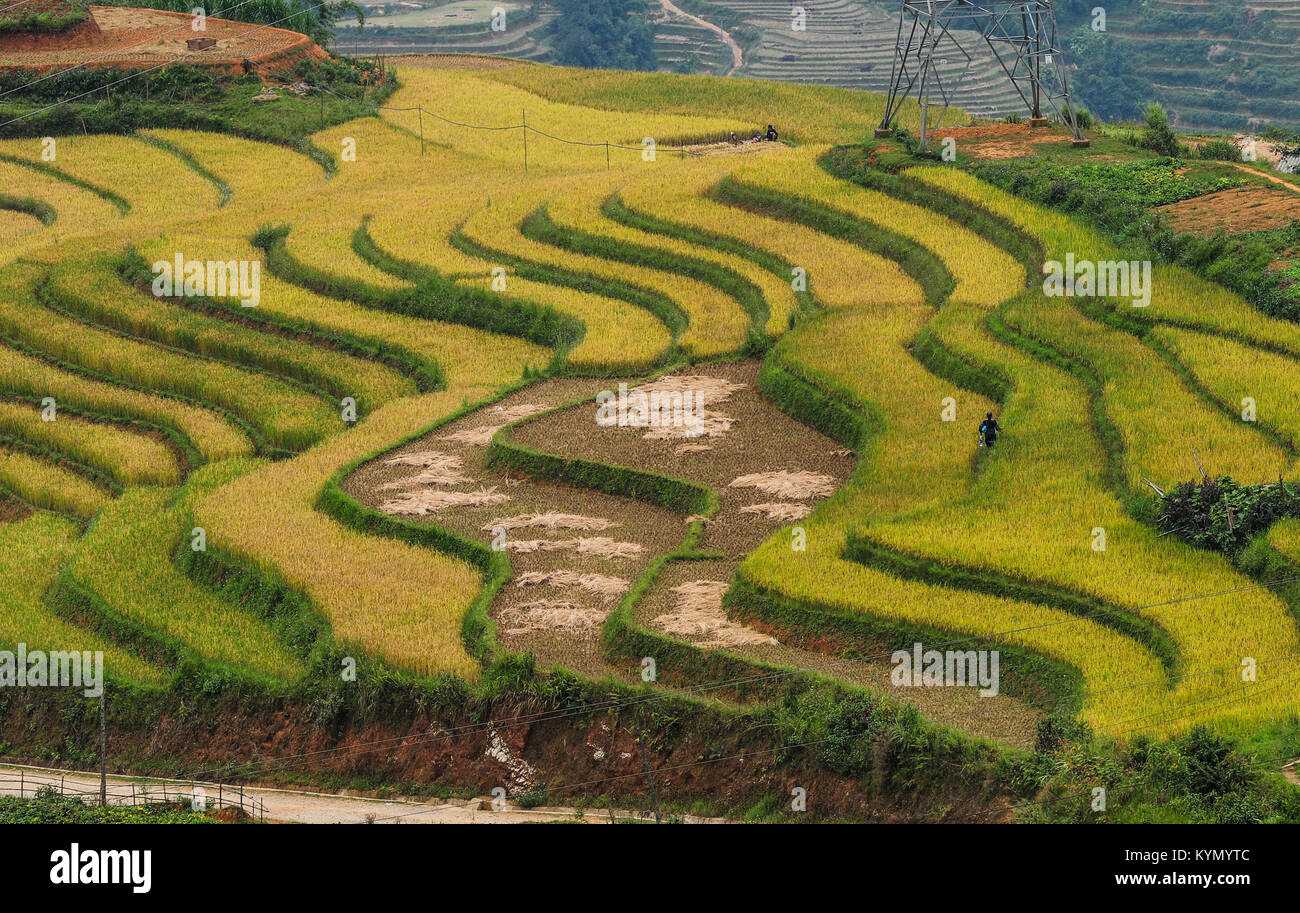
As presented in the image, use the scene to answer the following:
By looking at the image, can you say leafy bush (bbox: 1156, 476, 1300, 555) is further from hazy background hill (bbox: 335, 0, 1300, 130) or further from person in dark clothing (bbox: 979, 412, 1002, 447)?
hazy background hill (bbox: 335, 0, 1300, 130)

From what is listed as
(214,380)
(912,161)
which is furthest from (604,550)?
(912,161)

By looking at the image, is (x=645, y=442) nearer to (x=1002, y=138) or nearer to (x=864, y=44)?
(x=1002, y=138)

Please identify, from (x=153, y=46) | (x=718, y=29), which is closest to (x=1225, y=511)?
(x=153, y=46)

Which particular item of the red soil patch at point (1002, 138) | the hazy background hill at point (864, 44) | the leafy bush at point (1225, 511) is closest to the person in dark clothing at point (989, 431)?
the leafy bush at point (1225, 511)

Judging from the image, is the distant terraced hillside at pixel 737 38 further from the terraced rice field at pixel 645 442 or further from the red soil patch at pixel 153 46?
the terraced rice field at pixel 645 442

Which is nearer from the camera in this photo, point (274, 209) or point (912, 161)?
point (912, 161)

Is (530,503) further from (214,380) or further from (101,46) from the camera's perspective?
(101,46)
